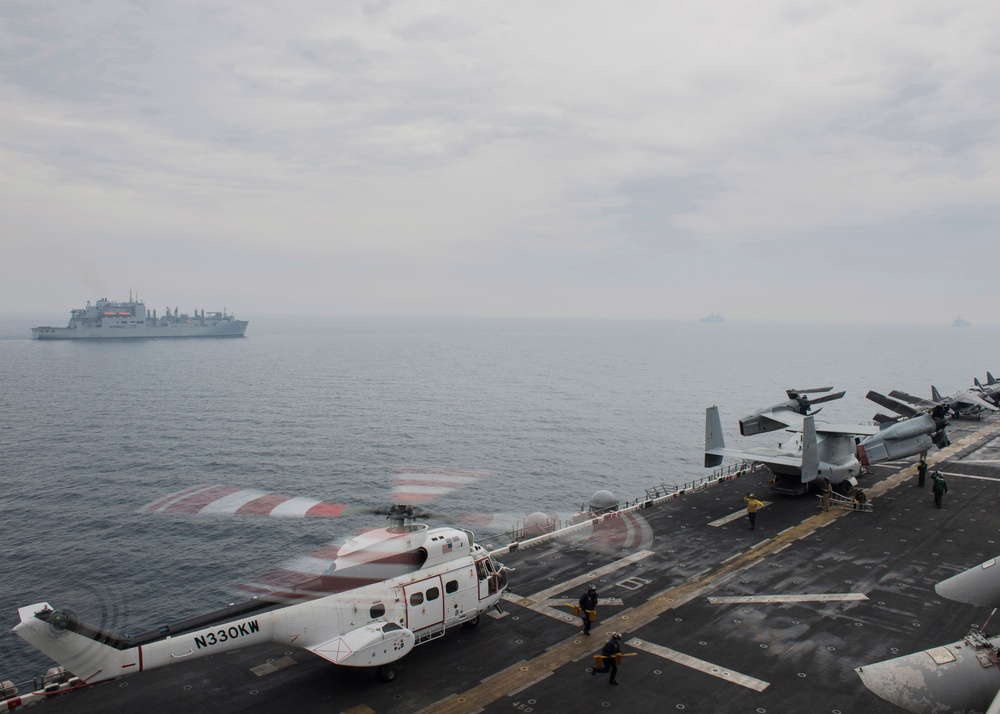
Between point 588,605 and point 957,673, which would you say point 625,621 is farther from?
point 957,673

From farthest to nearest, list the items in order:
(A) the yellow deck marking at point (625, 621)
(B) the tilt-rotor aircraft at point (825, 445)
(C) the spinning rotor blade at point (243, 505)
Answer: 1. (B) the tilt-rotor aircraft at point (825, 445)
2. (A) the yellow deck marking at point (625, 621)
3. (C) the spinning rotor blade at point (243, 505)

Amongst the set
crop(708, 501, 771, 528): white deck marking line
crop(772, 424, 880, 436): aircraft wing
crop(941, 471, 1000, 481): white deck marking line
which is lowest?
crop(708, 501, 771, 528): white deck marking line

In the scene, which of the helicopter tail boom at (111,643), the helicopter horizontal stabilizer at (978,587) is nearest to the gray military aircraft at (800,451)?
the helicopter horizontal stabilizer at (978,587)

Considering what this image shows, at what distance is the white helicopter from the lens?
44.1ft

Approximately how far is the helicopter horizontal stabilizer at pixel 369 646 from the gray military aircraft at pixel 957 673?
426 inches

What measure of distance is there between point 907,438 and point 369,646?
30.4m

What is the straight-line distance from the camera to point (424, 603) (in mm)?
17531

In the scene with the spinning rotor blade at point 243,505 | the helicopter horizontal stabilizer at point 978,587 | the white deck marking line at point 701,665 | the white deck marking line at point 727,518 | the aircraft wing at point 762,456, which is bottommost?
the white deck marking line at point 701,665

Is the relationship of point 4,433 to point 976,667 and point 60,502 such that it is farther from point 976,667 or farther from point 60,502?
point 976,667

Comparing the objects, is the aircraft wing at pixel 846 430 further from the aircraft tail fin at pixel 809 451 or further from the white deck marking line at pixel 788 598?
the white deck marking line at pixel 788 598

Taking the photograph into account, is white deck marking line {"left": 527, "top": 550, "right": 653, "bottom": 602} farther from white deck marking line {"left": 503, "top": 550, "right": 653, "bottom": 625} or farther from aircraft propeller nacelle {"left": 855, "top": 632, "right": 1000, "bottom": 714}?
aircraft propeller nacelle {"left": 855, "top": 632, "right": 1000, "bottom": 714}

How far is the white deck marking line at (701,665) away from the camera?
53.5 ft

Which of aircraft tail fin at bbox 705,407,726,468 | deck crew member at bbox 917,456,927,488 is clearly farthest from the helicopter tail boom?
deck crew member at bbox 917,456,927,488

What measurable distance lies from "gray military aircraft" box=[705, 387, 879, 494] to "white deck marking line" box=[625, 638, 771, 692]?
47.2 ft
